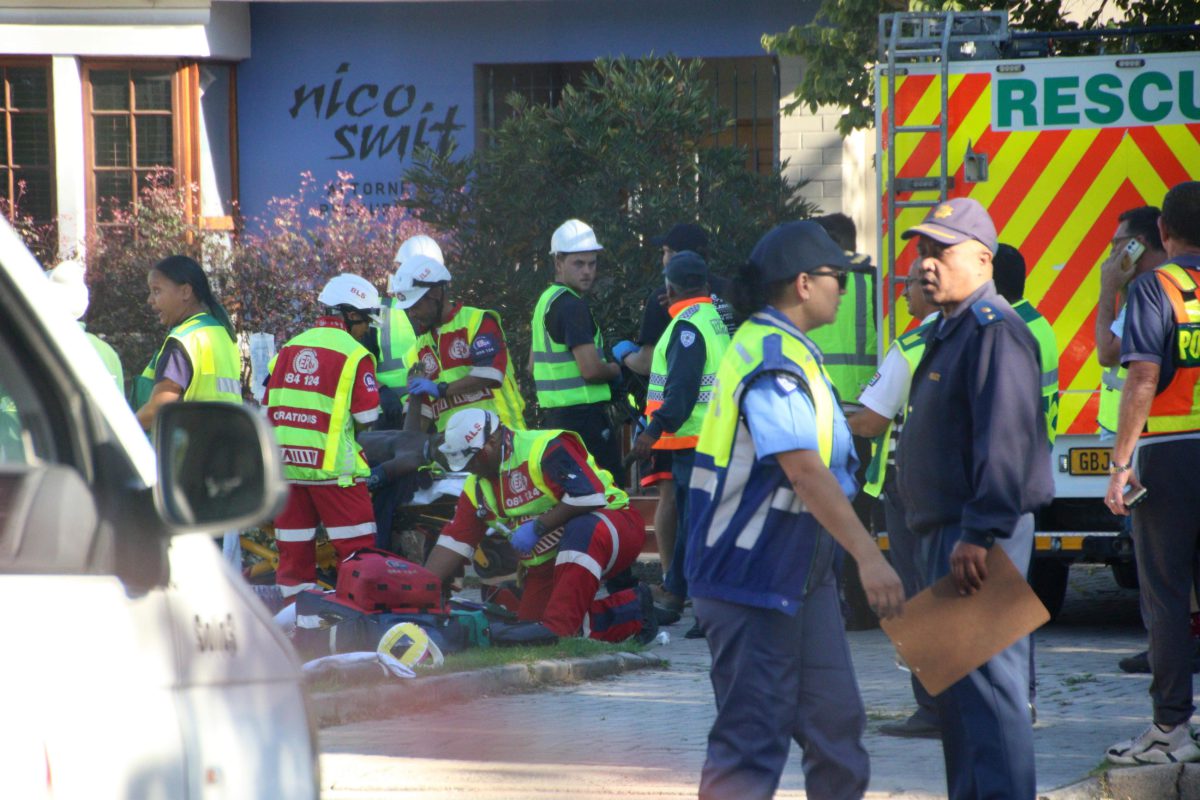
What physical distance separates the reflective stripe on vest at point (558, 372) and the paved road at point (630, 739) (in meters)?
1.96

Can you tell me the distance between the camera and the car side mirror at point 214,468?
2.42m

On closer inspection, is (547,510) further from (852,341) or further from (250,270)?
(250,270)

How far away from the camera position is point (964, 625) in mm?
4730

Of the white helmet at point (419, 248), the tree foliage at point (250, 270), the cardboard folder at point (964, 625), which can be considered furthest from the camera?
the tree foliage at point (250, 270)

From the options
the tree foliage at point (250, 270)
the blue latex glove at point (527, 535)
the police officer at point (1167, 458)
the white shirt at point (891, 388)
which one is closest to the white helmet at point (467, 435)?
the blue latex glove at point (527, 535)

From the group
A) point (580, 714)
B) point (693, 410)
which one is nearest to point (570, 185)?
point (693, 410)

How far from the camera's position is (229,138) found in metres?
17.9

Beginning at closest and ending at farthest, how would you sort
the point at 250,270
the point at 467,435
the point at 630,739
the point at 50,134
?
the point at 630,739 < the point at 467,435 < the point at 250,270 < the point at 50,134

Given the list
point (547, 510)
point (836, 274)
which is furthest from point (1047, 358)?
point (547, 510)

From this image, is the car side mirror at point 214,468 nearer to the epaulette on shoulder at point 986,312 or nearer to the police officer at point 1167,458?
the epaulette on shoulder at point 986,312

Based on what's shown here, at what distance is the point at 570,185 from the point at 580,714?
610cm

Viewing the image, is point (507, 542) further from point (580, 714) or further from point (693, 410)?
point (580, 714)

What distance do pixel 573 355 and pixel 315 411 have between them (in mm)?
1818

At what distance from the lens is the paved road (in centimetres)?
591
